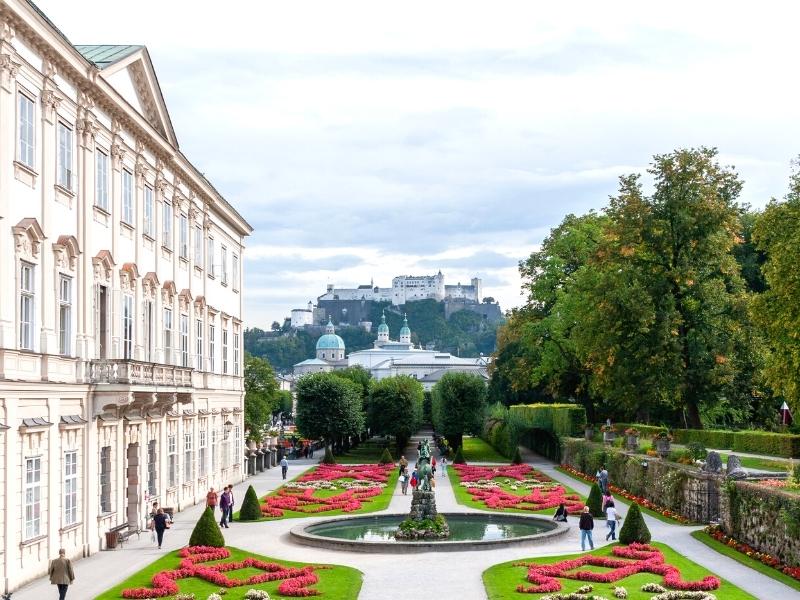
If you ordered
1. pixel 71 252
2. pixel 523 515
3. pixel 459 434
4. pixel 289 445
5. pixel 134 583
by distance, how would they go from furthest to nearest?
pixel 289 445 → pixel 459 434 → pixel 523 515 → pixel 71 252 → pixel 134 583

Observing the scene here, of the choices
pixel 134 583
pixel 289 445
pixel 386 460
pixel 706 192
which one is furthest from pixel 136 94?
pixel 289 445

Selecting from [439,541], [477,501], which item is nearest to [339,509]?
[477,501]

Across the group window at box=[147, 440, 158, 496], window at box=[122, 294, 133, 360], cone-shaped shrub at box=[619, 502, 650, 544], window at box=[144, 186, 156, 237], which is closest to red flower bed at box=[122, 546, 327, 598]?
window at box=[122, 294, 133, 360]

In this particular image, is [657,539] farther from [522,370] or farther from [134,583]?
[522,370]

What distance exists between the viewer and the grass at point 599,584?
23.7m

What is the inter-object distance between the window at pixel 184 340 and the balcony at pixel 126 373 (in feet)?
A: 24.5

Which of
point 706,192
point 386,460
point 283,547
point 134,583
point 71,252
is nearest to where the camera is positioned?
point 134,583

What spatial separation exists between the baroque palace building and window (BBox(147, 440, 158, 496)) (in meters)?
0.07

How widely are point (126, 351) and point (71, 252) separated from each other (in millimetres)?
6994

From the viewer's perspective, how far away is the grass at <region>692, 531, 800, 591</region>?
25642 mm

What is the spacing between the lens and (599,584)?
992 inches

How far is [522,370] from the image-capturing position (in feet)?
242

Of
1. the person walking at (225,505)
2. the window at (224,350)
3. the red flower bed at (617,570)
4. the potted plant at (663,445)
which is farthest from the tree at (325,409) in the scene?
the red flower bed at (617,570)

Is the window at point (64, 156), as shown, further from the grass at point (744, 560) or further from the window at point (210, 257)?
the window at point (210, 257)
